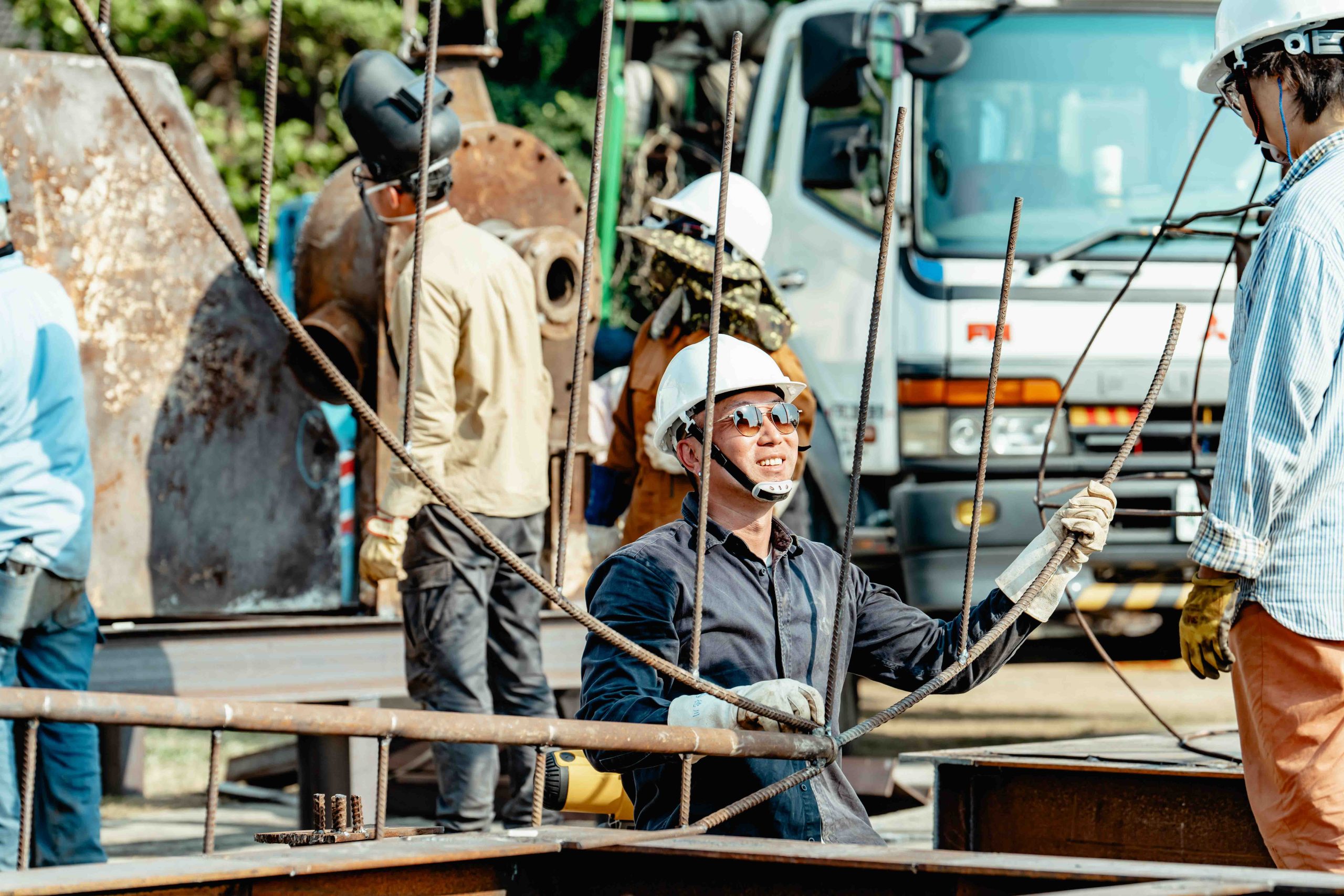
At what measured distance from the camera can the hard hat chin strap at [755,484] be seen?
2.81 meters

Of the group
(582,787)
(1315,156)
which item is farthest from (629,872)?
(1315,156)

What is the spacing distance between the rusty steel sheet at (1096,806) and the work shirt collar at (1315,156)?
137 cm

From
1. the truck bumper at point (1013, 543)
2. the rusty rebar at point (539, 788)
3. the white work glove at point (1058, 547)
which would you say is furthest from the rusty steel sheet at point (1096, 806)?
the truck bumper at point (1013, 543)

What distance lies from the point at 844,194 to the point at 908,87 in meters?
0.51

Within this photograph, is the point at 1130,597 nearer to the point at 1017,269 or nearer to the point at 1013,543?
the point at 1013,543

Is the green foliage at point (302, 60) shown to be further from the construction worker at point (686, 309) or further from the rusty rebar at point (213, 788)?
the rusty rebar at point (213, 788)

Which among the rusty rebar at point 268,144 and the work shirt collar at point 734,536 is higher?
the rusty rebar at point 268,144

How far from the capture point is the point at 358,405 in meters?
2.07

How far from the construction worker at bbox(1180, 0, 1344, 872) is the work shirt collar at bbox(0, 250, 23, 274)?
9.43 feet

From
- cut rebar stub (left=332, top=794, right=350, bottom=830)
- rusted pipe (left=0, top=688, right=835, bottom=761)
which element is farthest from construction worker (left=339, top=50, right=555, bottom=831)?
rusted pipe (left=0, top=688, right=835, bottom=761)

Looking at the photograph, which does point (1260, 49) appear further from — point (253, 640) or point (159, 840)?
point (159, 840)

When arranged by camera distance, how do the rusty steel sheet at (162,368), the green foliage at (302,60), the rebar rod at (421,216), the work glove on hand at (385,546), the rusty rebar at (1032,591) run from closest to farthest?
the rebar rod at (421,216), the rusty rebar at (1032,591), the work glove on hand at (385,546), the rusty steel sheet at (162,368), the green foliage at (302,60)

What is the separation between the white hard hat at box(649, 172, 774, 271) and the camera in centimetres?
452

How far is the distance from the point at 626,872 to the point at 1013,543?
151 inches
